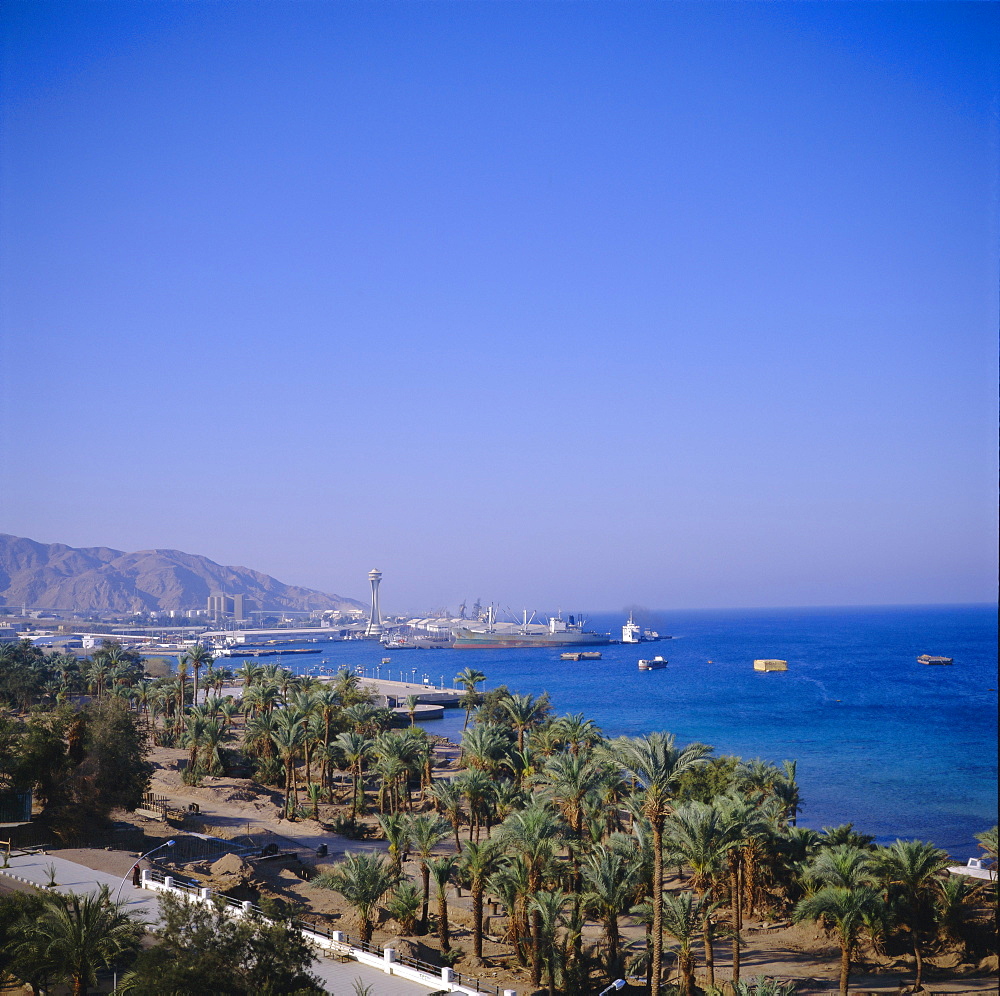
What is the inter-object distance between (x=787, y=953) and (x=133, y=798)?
26985 mm

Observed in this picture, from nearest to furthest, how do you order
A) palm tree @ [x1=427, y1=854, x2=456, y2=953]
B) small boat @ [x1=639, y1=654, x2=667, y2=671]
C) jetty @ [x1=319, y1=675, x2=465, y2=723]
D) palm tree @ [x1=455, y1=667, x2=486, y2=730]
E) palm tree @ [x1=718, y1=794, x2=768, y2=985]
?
palm tree @ [x1=718, y1=794, x2=768, y2=985] → palm tree @ [x1=427, y1=854, x2=456, y2=953] → palm tree @ [x1=455, y1=667, x2=486, y2=730] → jetty @ [x1=319, y1=675, x2=465, y2=723] → small boat @ [x1=639, y1=654, x2=667, y2=671]

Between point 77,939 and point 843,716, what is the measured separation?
300 ft

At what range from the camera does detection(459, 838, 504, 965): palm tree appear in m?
24.8

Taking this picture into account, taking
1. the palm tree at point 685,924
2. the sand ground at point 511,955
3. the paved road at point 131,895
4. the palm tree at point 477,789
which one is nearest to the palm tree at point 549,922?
the sand ground at point 511,955

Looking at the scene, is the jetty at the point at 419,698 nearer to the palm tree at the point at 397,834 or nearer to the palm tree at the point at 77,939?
the palm tree at the point at 397,834

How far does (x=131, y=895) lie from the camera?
2498 centimetres

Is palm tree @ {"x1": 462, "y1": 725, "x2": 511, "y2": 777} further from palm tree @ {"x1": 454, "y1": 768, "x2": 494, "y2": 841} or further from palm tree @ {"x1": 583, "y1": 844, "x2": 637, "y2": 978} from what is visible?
palm tree @ {"x1": 583, "y1": 844, "x2": 637, "y2": 978}

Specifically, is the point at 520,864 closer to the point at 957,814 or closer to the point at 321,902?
the point at 321,902

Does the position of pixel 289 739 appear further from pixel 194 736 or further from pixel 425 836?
pixel 425 836

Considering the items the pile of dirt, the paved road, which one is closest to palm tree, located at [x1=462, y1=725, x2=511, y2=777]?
the pile of dirt

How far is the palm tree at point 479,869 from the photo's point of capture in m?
24.8

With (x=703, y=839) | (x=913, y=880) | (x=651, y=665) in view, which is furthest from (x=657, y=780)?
(x=651, y=665)

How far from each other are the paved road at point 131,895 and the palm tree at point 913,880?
1490 cm

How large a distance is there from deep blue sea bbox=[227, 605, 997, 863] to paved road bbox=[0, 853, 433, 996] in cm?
1821
